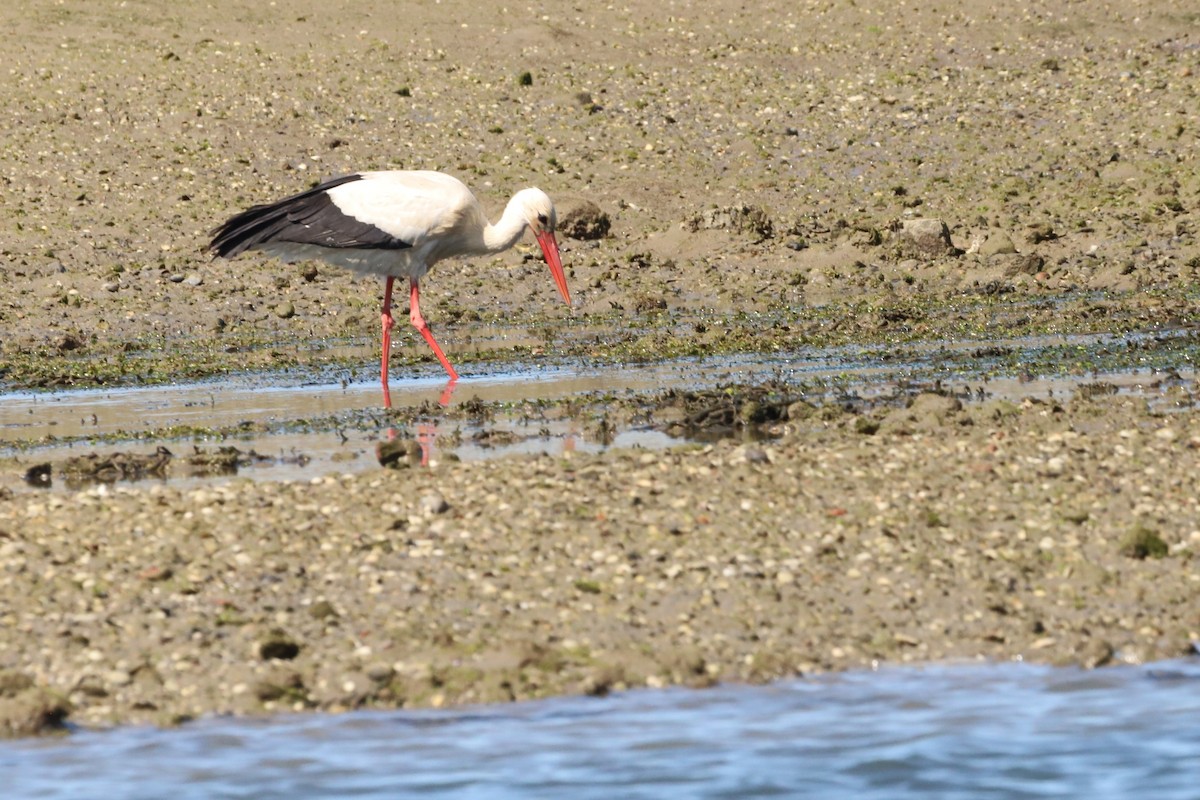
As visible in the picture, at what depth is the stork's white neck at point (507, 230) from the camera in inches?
545

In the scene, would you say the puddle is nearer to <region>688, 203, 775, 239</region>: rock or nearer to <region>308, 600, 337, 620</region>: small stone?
<region>308, 600, 337, 620</region>: small stone

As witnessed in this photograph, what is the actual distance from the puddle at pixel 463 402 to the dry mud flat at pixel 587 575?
1.11 meters

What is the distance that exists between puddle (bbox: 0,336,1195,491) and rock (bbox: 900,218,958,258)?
358cm

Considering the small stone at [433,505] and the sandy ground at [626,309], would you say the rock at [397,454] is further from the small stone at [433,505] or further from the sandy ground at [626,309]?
the small stone at [433,505]

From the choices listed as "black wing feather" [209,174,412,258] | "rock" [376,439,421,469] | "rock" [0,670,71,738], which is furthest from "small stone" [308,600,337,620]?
"black wing feather" [209,174,412,258]

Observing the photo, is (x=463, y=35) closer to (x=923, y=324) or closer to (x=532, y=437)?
(x=923, y=324)

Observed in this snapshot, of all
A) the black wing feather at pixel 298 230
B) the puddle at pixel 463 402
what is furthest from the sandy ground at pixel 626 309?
the black wing feather at pixel 298 230

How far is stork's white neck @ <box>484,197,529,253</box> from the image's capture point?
13.8 meters

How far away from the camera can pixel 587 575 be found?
762 cm

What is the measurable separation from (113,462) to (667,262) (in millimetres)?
8345

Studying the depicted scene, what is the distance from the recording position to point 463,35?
79.0 feet

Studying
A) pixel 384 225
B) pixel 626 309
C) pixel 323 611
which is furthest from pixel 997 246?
pixel 323 611

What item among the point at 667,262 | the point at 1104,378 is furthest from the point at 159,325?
the point at 1104,378

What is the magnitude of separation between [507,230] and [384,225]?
3.04 ft
